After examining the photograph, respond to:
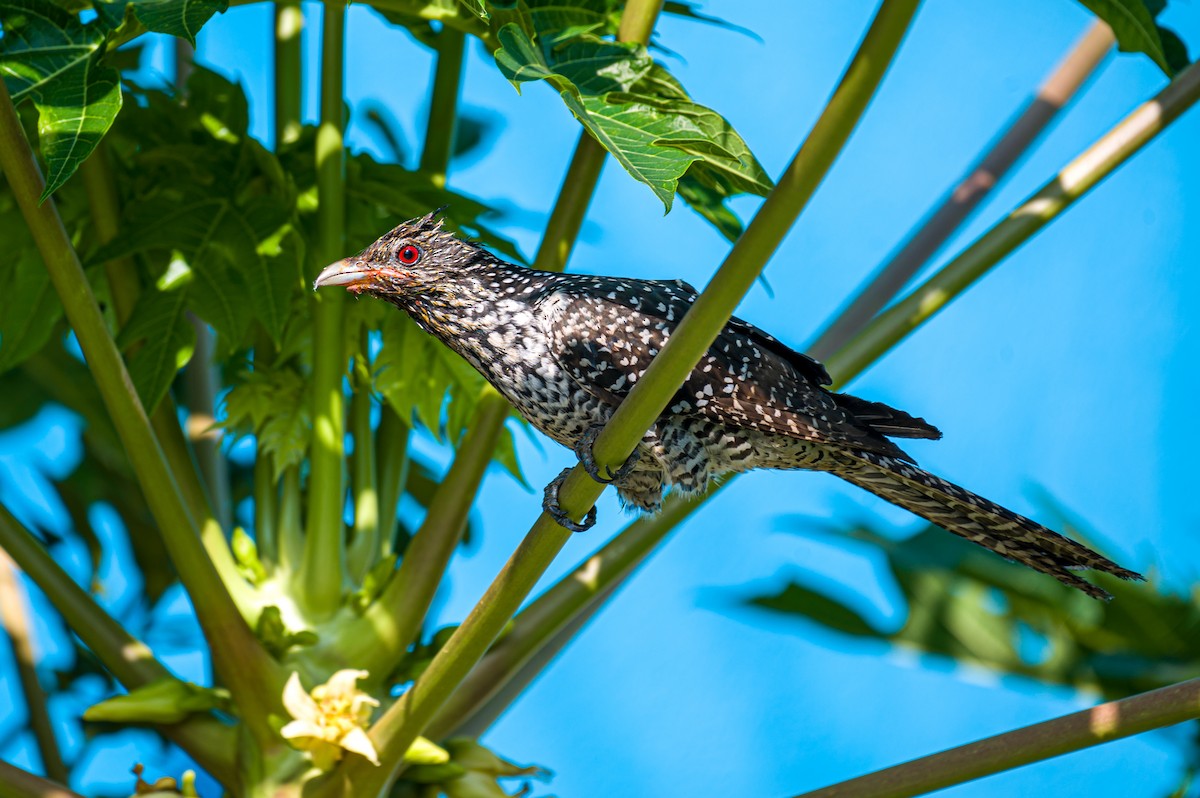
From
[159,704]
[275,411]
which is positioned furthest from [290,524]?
[159,704]

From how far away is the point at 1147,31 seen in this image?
2.20m

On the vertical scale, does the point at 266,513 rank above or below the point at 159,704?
above

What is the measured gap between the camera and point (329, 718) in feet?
7.34

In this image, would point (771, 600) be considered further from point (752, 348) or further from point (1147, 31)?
point (1147, 31)

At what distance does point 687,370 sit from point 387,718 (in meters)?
0.93

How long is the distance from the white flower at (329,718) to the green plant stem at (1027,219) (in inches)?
40.8

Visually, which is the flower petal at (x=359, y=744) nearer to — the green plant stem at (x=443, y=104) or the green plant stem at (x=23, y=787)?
the green plant stem at (x=23, y=787)

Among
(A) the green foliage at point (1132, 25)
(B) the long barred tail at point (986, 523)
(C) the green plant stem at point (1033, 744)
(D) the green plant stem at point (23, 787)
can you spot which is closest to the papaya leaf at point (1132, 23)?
(A) the green foliage at point (1132, 25)

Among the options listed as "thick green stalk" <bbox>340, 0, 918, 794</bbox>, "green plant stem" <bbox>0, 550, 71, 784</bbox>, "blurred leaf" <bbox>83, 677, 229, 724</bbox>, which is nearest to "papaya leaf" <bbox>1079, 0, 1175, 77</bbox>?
"thick green stalk" <bbox>340, 0, 918, 794</bbox>

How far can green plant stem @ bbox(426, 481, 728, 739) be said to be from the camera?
8.13 feet

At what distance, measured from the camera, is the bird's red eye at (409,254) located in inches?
94.8

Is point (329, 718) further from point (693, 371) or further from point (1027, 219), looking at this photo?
point (1027, 219)

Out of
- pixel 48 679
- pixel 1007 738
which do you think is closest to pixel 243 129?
pixel 1007 738

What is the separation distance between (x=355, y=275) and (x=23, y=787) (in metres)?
1.01
